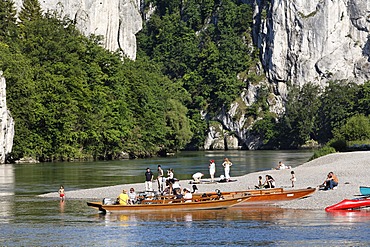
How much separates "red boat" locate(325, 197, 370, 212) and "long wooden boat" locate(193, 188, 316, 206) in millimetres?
3537

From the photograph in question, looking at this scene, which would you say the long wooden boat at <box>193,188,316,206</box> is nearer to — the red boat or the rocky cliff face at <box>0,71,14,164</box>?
the red boat

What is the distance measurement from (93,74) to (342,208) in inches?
3215

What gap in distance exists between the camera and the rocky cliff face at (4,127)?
94062 mm

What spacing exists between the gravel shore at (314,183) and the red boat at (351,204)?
1617 mm

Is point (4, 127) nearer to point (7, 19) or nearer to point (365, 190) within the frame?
point (7, 19)

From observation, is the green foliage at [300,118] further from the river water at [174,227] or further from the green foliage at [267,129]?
the river water at [174,227]

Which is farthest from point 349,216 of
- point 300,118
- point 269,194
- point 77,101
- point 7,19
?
point 300,118

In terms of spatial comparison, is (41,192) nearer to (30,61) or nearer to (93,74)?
(30,61)

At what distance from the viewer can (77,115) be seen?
11012 cm

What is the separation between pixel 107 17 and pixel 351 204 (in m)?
125

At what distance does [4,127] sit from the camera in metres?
95.3

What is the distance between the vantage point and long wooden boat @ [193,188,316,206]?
4628cm

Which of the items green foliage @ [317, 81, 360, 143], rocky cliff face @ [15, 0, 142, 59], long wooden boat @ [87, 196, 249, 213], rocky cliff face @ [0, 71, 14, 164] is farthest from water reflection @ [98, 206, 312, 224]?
green foliage @ [317, 81, 360, 143]

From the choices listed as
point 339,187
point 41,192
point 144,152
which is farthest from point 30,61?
point 339,187
